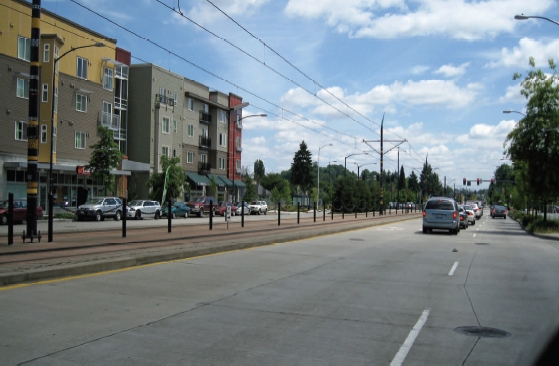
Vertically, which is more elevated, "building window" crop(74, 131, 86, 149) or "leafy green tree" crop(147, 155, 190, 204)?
"building window" crop(74, 131, 86, 149)

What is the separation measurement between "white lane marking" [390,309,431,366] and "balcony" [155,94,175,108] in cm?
5253

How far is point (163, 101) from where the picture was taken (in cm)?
5812

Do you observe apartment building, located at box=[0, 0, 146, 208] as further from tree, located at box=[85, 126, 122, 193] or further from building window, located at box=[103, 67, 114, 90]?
tree, located at box=[85, 126, 122, 193]

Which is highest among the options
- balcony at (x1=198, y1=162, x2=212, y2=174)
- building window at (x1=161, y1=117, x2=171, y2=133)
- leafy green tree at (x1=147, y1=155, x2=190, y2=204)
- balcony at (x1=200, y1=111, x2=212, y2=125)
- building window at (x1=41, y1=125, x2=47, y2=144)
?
balcony at (x1=200, y1=111, x2=212, y2=125)

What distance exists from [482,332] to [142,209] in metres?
37.2

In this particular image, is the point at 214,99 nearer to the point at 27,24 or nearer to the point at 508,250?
the point at 27,24

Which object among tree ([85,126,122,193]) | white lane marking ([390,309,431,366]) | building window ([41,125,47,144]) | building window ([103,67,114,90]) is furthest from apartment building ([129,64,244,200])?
white lane marking ([390,309,431,366])

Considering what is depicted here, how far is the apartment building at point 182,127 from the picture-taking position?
57.0m

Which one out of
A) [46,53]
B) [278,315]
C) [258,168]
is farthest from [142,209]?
[258,168]

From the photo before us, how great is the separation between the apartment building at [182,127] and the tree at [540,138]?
25.2 meters

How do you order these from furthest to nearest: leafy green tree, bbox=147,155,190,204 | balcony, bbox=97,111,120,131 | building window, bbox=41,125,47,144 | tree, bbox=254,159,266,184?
tree, bbox=254,159,266,184
leafy green tree, bbox=147,155,190,204
balcony, bbox=97,111,120,131
building window, bbox=41,125,47,144

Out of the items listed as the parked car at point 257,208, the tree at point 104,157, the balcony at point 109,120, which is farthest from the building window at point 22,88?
the parked car at point 257,208

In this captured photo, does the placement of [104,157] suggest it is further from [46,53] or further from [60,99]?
[46,53]

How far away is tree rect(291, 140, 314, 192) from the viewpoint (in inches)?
4496
